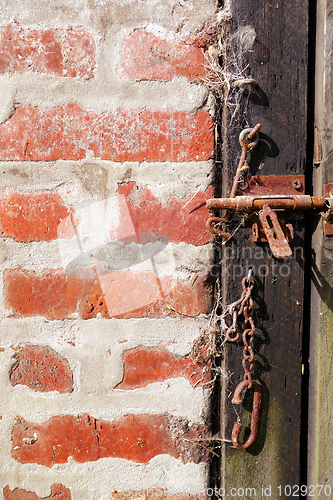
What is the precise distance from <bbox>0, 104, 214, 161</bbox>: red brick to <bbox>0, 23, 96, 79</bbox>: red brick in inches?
3.4

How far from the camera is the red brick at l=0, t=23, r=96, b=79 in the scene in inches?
28.5

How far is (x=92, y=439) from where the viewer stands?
0.76m

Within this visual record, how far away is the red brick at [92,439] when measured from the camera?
0.76 metres

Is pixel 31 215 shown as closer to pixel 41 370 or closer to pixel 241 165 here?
pixel 41 370

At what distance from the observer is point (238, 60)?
0.71 metres

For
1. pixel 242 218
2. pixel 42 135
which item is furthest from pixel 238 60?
pixel 42 135

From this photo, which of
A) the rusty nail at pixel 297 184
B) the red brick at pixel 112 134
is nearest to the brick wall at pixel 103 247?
the red brick at pixel 112 134

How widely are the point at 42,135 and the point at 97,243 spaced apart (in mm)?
269

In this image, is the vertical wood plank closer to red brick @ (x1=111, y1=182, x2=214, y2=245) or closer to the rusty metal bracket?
the rusty metal bracket

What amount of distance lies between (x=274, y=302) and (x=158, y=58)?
1.95 feet

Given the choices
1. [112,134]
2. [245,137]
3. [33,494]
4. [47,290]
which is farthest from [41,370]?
[245,137]

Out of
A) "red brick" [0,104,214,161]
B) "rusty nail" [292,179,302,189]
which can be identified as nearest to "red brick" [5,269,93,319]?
"red brick" [0,104,214,161]

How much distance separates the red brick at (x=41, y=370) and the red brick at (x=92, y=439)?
8 cm

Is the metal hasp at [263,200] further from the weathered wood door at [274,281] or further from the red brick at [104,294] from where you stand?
the red brick at [104,294]
